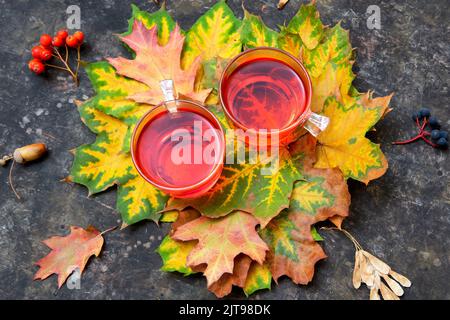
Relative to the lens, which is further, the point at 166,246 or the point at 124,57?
the point at 124,57

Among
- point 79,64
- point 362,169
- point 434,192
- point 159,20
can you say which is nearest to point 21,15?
point 79,64

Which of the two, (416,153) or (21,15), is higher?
(21,15)

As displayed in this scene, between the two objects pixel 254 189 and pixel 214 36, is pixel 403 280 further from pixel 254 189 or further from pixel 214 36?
pixel 214 36

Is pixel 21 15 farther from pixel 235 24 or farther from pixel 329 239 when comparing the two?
pixel 329 239

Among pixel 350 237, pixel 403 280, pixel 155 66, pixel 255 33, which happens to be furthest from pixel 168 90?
pixel 403 280

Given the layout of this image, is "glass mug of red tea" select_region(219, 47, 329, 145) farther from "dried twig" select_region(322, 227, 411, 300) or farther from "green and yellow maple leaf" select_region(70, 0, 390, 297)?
"dried twig" select_region(322, 227, 411, 300)

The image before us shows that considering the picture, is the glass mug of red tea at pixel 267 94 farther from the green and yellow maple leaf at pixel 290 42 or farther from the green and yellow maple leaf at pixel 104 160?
the green and yellow maple leaf at pixel 104 160
